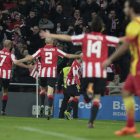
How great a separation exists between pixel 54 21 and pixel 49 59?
5.51 metres

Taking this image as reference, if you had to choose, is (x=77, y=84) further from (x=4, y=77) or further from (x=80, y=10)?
(x=80, y=10)

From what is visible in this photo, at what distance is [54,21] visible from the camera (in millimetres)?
19891

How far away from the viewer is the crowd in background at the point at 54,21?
18062 mm

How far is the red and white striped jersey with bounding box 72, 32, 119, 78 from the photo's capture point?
10211 mm

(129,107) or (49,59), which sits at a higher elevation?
(49,59)

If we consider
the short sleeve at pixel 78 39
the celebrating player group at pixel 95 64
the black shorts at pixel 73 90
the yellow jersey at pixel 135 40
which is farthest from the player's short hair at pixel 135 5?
the black shorts at pixel 73 90

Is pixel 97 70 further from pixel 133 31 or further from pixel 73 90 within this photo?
pixel 73 90

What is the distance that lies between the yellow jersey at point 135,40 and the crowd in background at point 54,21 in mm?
9705

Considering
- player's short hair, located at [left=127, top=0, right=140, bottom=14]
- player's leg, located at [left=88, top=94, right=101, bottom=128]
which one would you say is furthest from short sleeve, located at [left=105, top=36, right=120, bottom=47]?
player's short hair, located at [left=127, top=0, right=140, bottom=14]

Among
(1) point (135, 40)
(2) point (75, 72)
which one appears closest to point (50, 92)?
(2) point (75, 72)

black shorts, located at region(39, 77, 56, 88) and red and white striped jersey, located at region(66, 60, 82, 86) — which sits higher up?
red and white striped jersey, located at region(66, 60, 82, 86)

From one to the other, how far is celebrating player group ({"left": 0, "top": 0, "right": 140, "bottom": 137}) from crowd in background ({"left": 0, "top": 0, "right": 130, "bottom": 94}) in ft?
6.92

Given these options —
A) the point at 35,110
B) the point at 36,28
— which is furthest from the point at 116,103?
the point at 36,28

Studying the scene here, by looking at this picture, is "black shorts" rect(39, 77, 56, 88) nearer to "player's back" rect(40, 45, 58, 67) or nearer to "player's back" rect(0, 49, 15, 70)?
"player's back" rect(40, 45, 58, 67)
